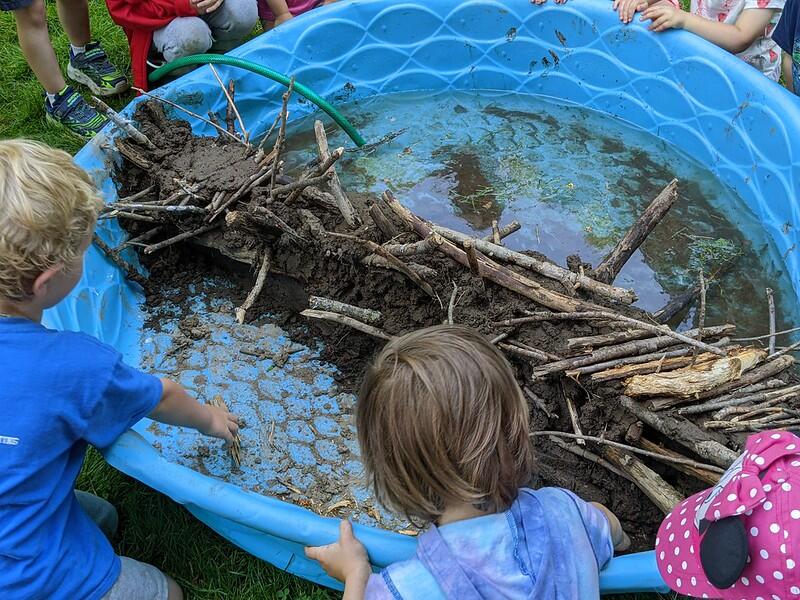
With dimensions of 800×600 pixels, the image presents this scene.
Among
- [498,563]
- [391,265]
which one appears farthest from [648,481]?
[391,265]

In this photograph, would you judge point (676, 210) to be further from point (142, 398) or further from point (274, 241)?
point (142, 398)

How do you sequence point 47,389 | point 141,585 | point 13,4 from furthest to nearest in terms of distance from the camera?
point 13,4 < point 141,585 < point 47,389

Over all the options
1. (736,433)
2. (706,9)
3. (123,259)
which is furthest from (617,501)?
(706,9)

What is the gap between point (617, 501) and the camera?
7.30 ft

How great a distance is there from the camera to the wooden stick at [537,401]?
91.2 inches

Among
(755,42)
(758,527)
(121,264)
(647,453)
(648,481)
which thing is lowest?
(121,264)

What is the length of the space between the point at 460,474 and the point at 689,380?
933 millimetres

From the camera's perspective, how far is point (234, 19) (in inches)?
170

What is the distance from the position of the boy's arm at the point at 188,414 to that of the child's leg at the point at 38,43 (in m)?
2.58

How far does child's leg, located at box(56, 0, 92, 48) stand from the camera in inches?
163

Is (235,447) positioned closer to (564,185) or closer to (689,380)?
(689,380)

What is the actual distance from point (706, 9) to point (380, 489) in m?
3.69

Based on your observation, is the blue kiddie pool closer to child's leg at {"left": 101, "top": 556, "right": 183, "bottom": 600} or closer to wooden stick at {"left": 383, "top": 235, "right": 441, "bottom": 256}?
child's leg at {"left": 101, "top": 556, "right": 183, "bottom": 600}

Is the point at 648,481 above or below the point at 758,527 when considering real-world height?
below
